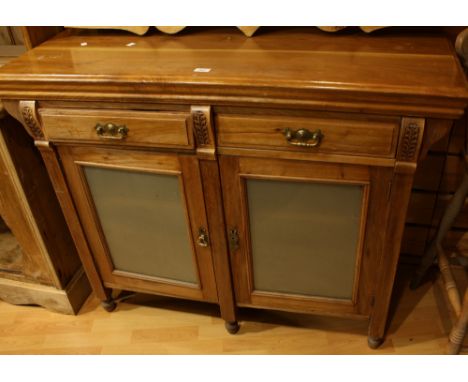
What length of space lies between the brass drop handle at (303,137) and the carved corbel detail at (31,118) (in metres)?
0.62

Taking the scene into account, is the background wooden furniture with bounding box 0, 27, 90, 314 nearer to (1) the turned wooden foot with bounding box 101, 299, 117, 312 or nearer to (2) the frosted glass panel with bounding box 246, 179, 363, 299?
(1) the turned wooden foot with bounding box 101, 299, 117, 312

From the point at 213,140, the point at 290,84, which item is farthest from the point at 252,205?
the point at 290,84

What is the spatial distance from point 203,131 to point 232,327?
0.70 meters

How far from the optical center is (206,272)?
1300 millimetres

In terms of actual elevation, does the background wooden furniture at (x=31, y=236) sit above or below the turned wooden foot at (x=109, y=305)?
above

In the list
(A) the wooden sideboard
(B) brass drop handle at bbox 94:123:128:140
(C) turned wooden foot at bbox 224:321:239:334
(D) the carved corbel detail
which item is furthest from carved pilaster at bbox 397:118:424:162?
(D) the carved corbel detail

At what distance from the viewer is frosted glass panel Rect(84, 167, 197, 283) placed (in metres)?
1.19

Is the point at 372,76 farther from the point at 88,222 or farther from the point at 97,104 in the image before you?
the point at 88,222

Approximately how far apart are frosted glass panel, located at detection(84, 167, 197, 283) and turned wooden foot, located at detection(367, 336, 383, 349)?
56 cm

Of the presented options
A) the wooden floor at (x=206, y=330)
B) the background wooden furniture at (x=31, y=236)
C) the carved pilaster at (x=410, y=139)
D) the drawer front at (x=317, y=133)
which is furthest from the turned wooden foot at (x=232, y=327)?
the carved pilaster at (x=410, y=139)

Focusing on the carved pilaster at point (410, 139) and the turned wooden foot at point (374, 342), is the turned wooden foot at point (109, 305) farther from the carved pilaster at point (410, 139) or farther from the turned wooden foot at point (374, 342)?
the carved pilaster at point (410, 139)

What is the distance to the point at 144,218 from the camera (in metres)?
1.27

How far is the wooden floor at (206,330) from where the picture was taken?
139cm
